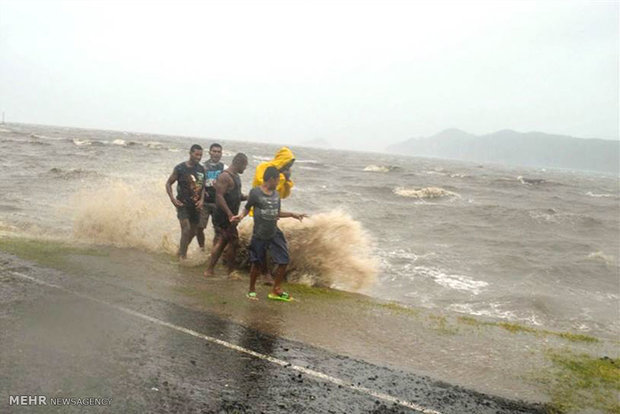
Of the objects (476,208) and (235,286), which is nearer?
(235,286)

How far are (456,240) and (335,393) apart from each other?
539 inches

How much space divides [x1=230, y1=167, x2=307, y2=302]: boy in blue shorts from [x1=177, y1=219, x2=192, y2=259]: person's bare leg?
1.75 metres

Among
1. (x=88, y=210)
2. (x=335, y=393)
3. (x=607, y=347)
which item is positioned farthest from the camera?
(x=88, y=210)

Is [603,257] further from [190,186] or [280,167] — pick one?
[190,186]

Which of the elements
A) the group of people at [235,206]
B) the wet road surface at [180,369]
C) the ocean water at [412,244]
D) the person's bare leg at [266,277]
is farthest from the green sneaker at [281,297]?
the ocean water at [412,244]

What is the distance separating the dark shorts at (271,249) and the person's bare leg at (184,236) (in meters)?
1.98

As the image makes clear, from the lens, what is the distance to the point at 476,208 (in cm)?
2602

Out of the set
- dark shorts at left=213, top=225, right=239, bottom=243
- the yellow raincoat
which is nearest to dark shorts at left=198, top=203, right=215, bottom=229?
dark shorts at left=213, top=225, right=239, bottom=243

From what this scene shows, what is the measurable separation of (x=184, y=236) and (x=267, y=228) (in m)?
2.40

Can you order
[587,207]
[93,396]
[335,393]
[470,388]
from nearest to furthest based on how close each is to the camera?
[93,396]
[335,393]
[470,388]
[587,207]

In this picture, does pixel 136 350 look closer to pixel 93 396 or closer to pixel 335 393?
pixel 93 396

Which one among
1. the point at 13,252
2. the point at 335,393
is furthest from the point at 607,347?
the point at 13,252

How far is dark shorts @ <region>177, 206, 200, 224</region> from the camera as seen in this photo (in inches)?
319

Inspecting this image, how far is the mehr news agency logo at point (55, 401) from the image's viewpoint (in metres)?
3.55
